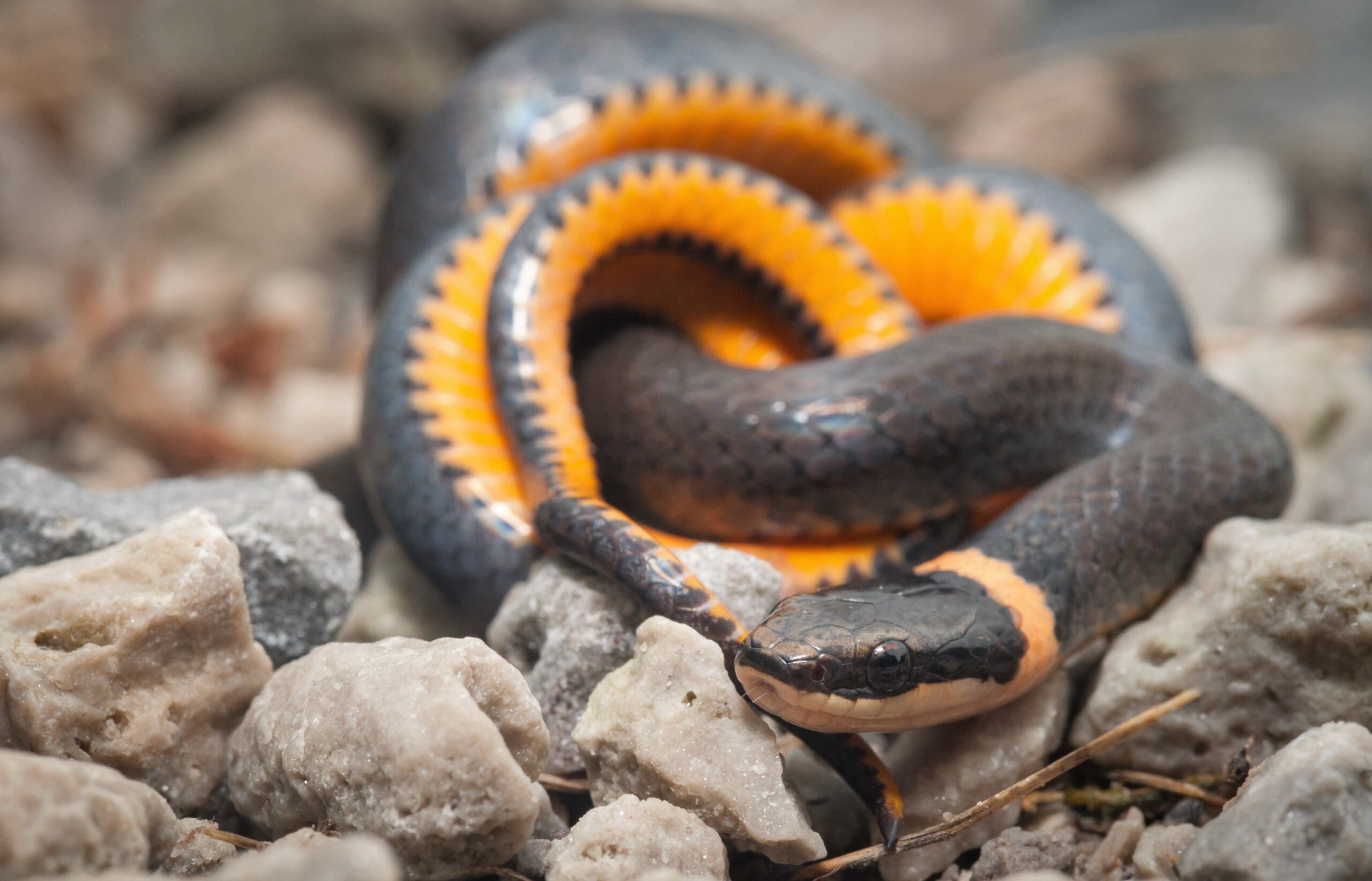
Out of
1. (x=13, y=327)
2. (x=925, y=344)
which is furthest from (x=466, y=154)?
(x=13, y=327)

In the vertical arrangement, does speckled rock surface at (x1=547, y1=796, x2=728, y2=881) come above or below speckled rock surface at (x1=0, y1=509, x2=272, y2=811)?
below

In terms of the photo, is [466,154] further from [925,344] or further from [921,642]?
[921,642]

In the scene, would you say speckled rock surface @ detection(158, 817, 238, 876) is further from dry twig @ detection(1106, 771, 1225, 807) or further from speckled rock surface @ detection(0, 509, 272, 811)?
dry twig @ detection(1106, 771, 1225, 807)

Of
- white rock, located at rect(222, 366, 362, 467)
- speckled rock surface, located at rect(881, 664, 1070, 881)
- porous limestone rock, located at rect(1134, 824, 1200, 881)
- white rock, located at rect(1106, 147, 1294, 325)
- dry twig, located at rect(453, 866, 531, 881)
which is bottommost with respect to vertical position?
porous limestone rock, located at rect(1134, 824, 1200, 881)

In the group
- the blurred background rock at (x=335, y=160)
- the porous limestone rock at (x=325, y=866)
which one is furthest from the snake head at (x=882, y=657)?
the blurred background rock at (x=335, y=160)

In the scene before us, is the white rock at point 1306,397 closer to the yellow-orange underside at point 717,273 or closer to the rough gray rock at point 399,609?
the yellow-orange underside at point 717,273

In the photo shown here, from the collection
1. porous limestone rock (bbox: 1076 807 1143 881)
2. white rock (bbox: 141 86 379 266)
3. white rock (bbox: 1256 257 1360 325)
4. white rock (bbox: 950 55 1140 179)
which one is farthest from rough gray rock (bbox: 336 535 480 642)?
white rock (bbox: 950 55 1140 179)
